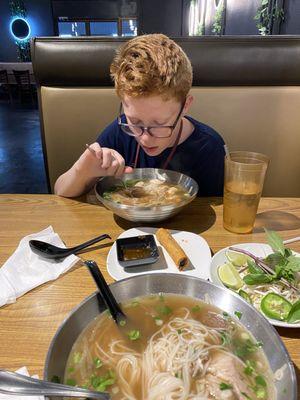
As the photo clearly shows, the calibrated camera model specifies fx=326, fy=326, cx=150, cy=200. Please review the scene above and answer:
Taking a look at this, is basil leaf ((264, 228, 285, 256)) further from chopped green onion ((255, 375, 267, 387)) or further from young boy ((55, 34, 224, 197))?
young boy ((55, 34, 224, 197))

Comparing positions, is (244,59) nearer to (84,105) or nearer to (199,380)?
(84,105)

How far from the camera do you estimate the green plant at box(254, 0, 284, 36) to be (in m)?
5.17

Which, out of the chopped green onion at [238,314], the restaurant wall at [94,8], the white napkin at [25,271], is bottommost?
the white napkin at [25,271]

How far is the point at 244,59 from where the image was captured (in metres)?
2.11

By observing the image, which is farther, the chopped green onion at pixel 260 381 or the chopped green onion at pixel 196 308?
the chopped green onion at pixel 196 308

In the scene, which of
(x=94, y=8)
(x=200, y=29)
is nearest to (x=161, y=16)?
(x=200, y=29)

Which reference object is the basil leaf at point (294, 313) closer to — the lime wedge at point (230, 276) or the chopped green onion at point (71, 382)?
the lime wedge at point (230, 276)

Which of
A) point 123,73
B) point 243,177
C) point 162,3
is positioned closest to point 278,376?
point 243,177

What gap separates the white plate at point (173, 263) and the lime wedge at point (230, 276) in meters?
0.05

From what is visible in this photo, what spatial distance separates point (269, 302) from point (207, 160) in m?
1.10

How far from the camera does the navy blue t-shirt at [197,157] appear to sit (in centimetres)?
183

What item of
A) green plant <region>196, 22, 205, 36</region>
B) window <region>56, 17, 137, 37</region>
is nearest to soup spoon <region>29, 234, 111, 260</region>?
green plant <region>196, 22, 205, 36</region>

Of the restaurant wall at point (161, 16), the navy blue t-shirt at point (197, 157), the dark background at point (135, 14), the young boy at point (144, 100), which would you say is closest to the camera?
the young boy at point (144, 100)

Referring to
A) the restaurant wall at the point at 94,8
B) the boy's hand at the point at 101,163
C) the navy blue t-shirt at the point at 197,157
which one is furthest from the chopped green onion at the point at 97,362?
the restaurant wall at the point at 94,8
